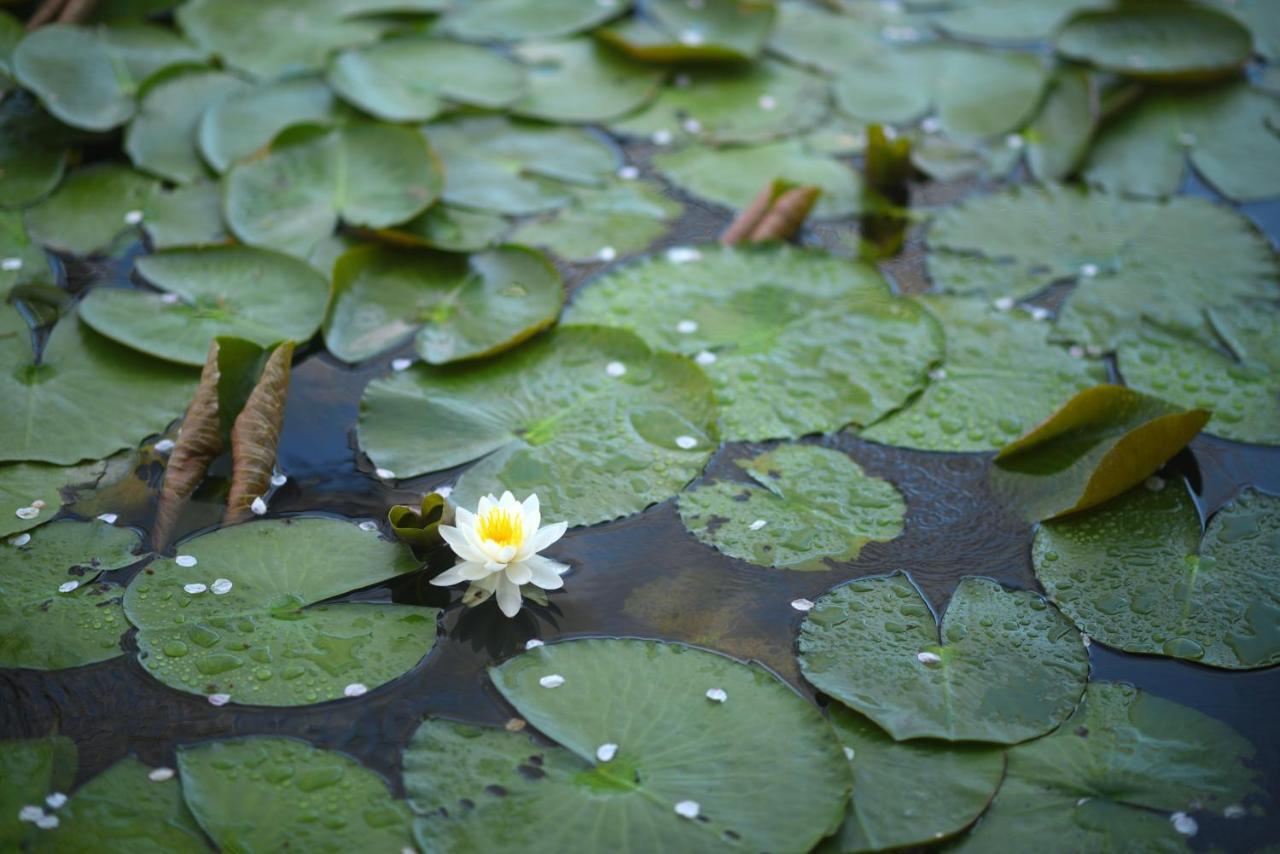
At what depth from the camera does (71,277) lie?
3186 mm

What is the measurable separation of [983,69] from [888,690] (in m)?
2.91

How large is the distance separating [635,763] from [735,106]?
2.80m

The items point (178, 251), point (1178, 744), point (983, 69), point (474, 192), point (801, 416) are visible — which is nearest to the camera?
point (1178, 744)

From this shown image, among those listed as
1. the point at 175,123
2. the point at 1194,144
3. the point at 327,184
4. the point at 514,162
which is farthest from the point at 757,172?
the point at 175,123

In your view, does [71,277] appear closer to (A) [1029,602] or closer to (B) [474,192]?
(B) [474,192]

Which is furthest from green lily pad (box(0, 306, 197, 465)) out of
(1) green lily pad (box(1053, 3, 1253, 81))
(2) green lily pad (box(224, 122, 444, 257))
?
(1) green lily pad (box(1053, 3, 1253, 81))

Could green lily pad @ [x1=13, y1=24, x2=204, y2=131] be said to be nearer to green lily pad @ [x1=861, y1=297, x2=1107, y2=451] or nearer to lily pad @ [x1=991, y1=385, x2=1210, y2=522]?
green lily pad @ [x1=861, y1=297, x2=1107, y2=451]

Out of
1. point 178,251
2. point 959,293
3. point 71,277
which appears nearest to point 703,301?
point 959,293

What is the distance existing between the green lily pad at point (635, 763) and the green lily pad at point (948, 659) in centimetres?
14

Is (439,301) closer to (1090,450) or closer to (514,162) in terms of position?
(514,162)

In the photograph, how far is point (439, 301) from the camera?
3102mm

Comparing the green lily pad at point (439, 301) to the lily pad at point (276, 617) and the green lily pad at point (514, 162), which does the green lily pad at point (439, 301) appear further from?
the lily pad at point (276, 617)

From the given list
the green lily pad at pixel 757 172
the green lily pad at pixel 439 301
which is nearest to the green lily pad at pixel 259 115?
the green lily pad at pixel 439 301

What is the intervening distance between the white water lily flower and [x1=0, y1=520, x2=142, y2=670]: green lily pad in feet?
2.20
